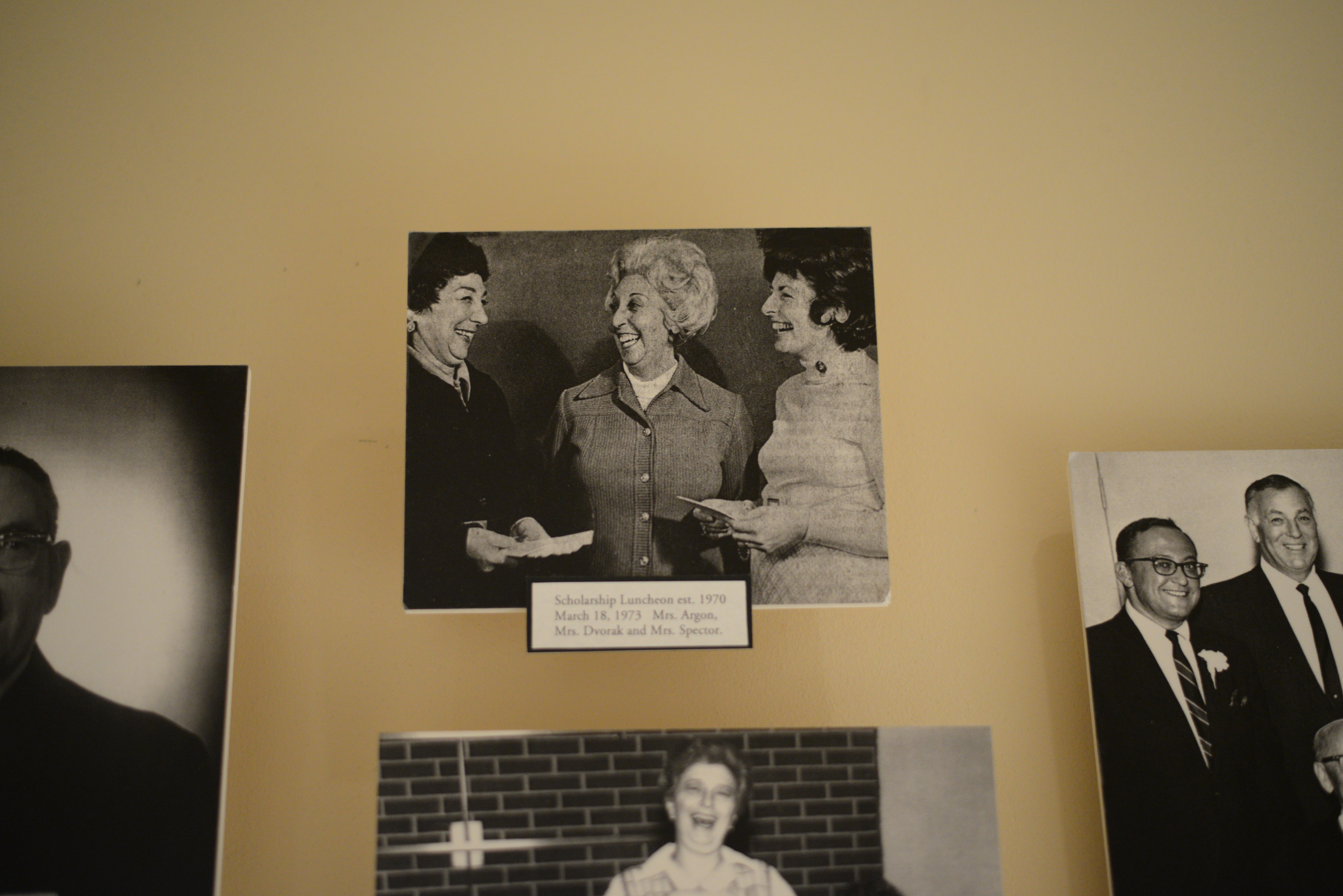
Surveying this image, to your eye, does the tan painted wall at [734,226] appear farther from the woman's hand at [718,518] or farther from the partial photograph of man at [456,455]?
the woman's hand at [718,518]

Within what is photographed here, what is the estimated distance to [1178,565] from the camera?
120cm

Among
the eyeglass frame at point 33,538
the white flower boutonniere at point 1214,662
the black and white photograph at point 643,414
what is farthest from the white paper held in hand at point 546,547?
the white flower boutonniere at point 1214,662

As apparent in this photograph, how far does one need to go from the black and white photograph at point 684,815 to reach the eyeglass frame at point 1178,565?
1.13ft

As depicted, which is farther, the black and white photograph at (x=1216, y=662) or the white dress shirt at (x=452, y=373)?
the white dress shirt at (x=452, y=373)

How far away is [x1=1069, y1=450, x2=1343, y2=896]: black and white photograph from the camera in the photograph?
1.12m

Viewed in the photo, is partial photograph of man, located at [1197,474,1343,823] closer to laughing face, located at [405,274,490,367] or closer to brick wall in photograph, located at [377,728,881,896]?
brick wall in photograph, located at [377,728,881,896]

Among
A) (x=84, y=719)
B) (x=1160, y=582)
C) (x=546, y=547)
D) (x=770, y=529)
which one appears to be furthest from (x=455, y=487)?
(x=1160, y=582)

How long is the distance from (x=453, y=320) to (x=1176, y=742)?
3.57ft

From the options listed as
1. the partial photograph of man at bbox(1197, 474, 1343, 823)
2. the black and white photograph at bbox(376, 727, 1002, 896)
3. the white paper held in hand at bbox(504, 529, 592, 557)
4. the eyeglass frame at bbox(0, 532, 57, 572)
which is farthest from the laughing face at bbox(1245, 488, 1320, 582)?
the eyeglass frame at bbox(0, 532, 57, 572)

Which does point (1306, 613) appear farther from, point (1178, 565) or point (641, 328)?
point (641, 328)

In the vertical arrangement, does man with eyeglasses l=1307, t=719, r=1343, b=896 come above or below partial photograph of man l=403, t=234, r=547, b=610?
below

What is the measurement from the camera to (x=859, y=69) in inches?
Result: 53.8

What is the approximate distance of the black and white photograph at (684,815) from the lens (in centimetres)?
113

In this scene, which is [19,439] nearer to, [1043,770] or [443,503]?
A: [443,503]
